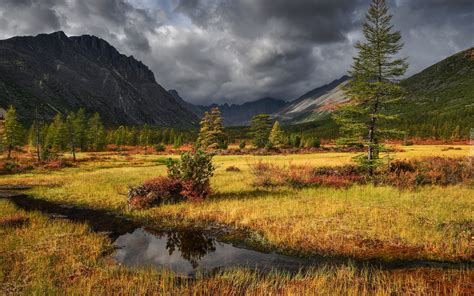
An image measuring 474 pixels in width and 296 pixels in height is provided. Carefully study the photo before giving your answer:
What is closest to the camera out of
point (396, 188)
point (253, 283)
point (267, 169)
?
point (253, 283)

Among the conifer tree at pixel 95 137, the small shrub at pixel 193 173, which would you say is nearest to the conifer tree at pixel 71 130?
the conifer tree at pixel 95 137

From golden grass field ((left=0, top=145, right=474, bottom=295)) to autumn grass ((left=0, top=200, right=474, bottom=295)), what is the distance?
3 centimetres

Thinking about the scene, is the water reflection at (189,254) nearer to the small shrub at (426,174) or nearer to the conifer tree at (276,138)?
the small shrub at (426,174)

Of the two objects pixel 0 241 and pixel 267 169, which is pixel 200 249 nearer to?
pixel 0 241

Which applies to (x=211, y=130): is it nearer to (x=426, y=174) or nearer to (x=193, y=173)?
(x=426, y=174)

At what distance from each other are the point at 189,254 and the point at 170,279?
242 centimetres

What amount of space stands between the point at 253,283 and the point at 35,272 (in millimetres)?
6143

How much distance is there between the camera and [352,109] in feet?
79.3

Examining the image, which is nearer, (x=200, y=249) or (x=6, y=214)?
(x=200, y=249)

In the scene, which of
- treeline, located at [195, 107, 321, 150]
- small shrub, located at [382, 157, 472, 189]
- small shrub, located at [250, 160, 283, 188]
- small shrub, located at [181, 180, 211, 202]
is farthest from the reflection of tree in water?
treeline, located at [195, 107, 321, 150]

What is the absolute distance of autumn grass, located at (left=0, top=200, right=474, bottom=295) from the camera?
7293mm

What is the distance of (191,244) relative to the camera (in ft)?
39.3

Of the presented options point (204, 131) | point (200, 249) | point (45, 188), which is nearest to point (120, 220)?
point (200, 249)

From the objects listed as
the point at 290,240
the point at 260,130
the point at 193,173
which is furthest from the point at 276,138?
the point at 290,240
